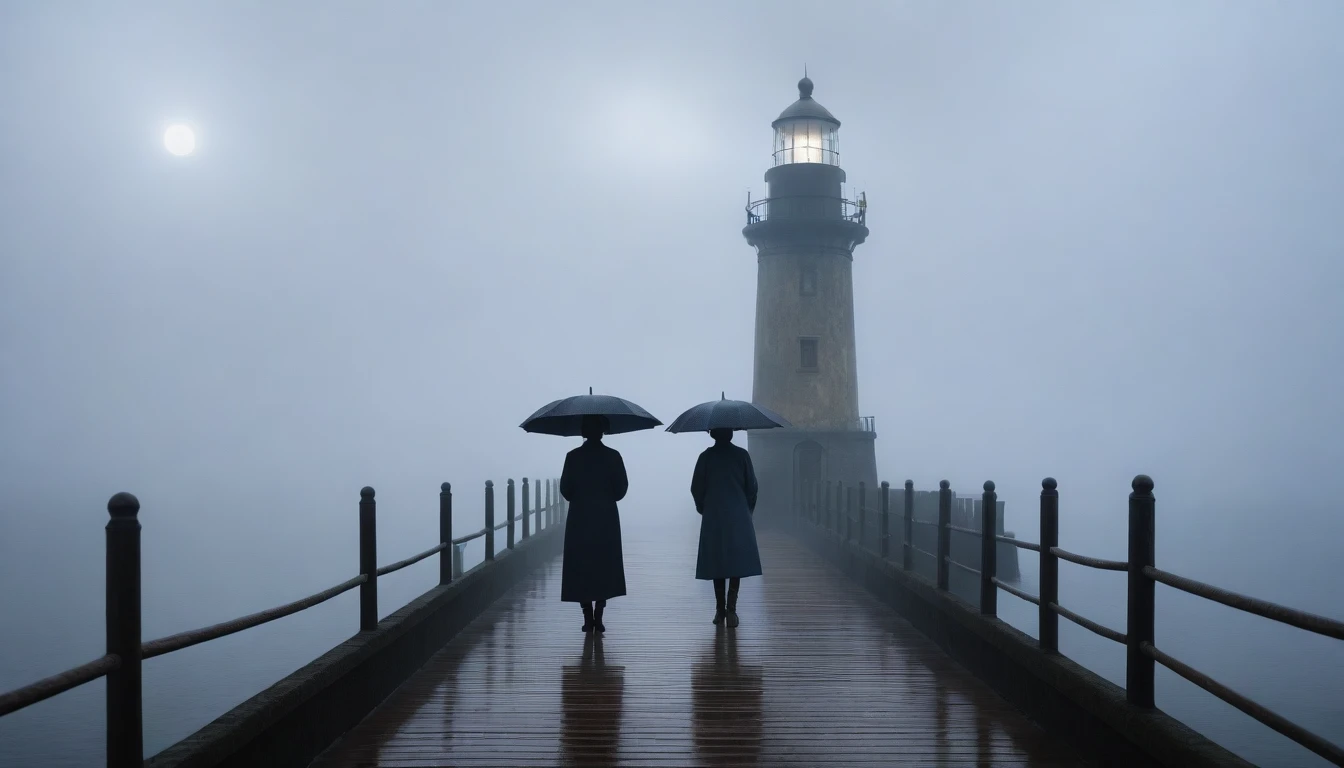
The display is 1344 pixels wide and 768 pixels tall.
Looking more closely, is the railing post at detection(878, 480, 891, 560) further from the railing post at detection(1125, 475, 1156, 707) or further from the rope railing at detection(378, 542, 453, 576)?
the railing post at detection(1125, 475, 1156, 707)

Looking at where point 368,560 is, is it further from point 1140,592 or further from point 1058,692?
point 1140,592

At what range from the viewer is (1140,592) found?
562 centimetres

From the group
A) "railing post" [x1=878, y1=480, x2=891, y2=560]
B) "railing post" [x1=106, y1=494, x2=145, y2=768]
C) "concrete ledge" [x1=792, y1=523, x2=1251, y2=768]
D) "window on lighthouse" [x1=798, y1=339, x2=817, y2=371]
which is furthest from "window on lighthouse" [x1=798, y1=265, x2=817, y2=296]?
"railing post" [x1=106, y1=494, x2=145, y2=768]

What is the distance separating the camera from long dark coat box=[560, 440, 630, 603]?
9883mm

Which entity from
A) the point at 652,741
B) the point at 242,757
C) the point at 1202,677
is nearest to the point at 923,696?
the point at 652,741

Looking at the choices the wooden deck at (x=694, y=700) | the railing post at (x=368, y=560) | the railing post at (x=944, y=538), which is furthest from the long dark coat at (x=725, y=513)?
the railing post at (x=368, y=560)

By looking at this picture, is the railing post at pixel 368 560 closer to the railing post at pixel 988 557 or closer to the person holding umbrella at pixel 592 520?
the person holding umbrella at pixel 592 520

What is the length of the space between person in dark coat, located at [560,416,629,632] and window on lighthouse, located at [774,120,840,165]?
19887 mm

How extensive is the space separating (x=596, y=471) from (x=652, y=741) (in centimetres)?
369

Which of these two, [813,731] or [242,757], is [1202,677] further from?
[242,757]

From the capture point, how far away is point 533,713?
7.14 m

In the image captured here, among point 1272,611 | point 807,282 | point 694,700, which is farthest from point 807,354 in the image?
point 1272,611

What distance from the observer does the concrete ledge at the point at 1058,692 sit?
5055 mm

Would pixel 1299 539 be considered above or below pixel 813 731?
below
